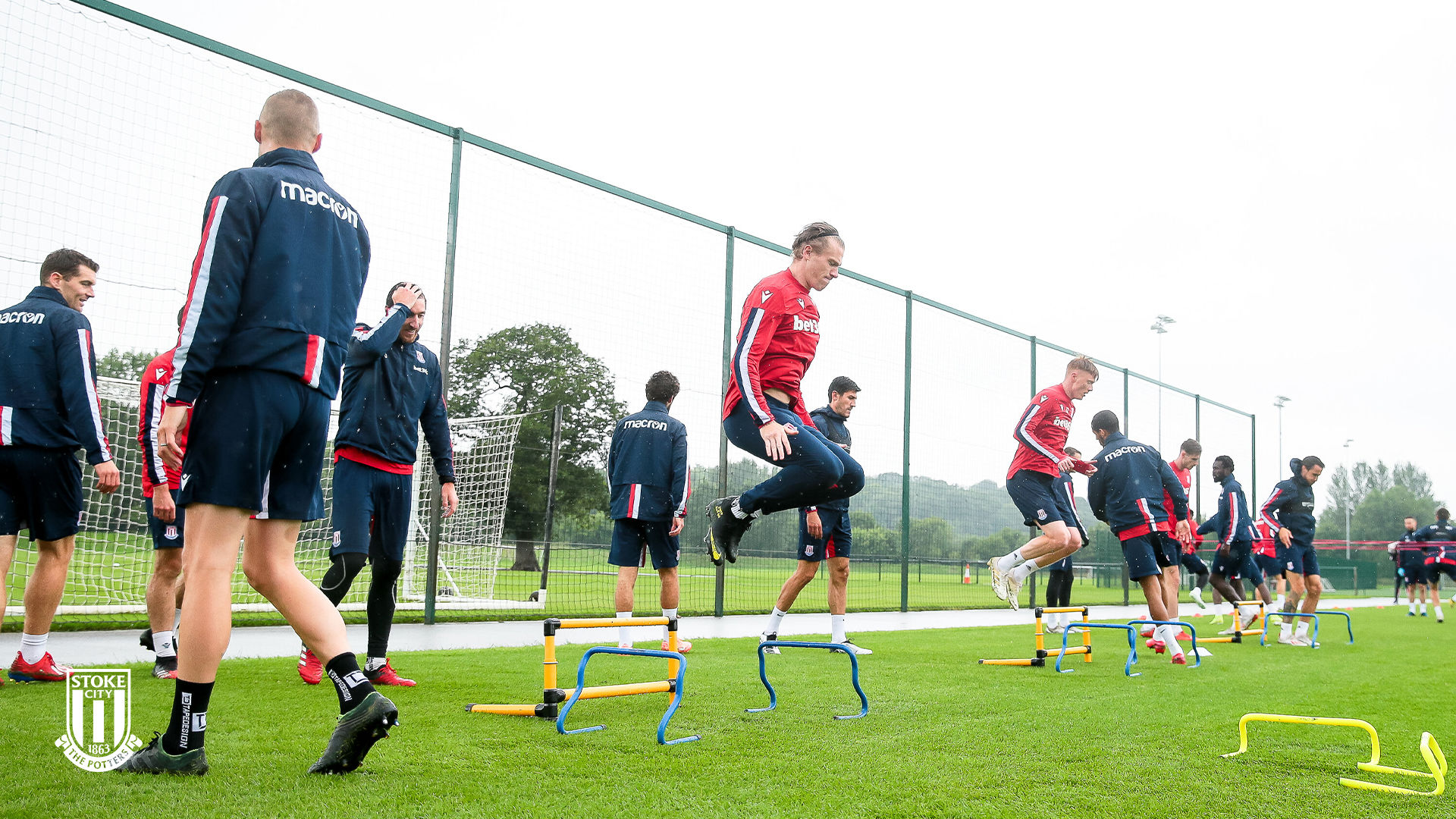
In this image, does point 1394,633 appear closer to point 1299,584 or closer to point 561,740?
point 1299,584

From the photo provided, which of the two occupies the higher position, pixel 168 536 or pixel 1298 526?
pixel 1298 526

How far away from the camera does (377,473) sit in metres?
4.72

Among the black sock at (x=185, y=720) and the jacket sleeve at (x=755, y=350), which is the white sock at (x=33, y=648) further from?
the jacket sleeve at (x=755, y=350)

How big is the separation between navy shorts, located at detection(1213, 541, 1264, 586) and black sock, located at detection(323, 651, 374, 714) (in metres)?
10.4

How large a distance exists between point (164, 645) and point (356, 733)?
2.78m

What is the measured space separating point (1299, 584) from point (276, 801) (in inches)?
436

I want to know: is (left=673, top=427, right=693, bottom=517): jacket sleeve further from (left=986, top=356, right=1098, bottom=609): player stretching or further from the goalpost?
(left=986, top=356, right=1098, bottom=609): player stretching

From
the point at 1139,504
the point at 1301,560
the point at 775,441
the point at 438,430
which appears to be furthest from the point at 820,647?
the point at 1301,560

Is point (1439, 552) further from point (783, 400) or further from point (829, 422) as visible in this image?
point (783, 400)

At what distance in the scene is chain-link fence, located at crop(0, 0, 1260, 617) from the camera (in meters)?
6.52

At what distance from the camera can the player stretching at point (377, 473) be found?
4621 millimetres

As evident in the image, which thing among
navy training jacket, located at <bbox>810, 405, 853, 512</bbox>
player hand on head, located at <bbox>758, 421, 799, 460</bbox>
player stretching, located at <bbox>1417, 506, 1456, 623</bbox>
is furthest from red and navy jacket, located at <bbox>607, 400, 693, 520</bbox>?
player stretching, located at <bbox>1417, 506, 1456, 623</bbox>

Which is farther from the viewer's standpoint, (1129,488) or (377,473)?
(1129,488)

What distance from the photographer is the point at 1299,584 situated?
1047 cm
